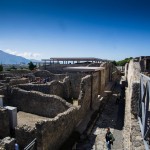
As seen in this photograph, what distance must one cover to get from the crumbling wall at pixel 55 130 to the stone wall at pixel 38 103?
6.65ft

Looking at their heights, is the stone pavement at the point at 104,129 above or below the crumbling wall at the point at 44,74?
below

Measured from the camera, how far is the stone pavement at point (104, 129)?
12.3m

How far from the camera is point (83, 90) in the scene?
1730cm

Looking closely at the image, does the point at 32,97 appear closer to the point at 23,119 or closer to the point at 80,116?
the point at 23,119

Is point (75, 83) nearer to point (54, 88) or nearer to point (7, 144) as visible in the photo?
point (54, 88)

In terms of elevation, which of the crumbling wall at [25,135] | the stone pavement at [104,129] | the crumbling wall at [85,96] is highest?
the crumbling wall at [85,96]

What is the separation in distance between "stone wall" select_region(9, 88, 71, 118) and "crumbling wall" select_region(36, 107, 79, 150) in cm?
203

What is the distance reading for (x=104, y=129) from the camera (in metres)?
14.5


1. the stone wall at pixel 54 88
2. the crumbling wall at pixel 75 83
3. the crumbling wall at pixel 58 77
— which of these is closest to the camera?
the stone wall at pixel 54 88

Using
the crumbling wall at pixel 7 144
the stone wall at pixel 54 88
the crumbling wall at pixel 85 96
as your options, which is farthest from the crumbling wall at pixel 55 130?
the stone wall at pixel 54 88

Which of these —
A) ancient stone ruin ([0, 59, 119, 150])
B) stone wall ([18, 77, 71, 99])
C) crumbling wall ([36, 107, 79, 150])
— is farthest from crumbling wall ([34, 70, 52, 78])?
crumbling wall ([36, 107, 79, 150])

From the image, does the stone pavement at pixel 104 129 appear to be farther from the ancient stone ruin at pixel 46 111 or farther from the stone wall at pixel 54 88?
the stone wall at pixel 54 88

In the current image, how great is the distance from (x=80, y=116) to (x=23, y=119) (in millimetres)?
4342

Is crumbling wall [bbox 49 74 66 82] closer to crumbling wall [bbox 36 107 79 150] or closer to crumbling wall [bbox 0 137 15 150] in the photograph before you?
crumbling wall [bbox 36 107 79 150]
